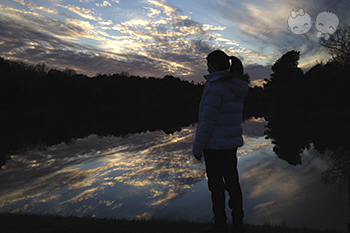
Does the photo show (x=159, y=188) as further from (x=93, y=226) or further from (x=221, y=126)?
(x=221, y=126)

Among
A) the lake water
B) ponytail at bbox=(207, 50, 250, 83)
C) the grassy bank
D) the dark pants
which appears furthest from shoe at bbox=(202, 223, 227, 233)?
ponytail at bbox=(207, 50, 250, 83)

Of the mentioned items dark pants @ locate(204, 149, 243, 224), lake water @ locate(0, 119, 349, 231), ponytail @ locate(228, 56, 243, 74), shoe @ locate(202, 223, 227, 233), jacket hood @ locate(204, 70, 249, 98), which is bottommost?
lake water @ locate(0, 119, 349, 231)

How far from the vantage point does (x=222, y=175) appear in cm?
327

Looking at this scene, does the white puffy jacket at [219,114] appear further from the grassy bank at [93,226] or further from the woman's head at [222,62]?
the grassy bank at [93,226]

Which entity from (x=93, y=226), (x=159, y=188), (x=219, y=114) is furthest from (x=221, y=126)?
(x=159, y=188)

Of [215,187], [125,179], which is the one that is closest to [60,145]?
[125,179]

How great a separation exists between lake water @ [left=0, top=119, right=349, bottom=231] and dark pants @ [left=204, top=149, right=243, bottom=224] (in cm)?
187

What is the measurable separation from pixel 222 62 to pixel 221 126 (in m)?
0.92

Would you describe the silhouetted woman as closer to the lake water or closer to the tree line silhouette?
the lake water

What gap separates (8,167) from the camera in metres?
9.44

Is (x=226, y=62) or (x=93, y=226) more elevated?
(x=226, y=62)

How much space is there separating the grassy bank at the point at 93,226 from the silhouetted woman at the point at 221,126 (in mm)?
739

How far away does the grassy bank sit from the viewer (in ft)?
11.6

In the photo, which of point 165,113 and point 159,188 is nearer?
point 159,188
